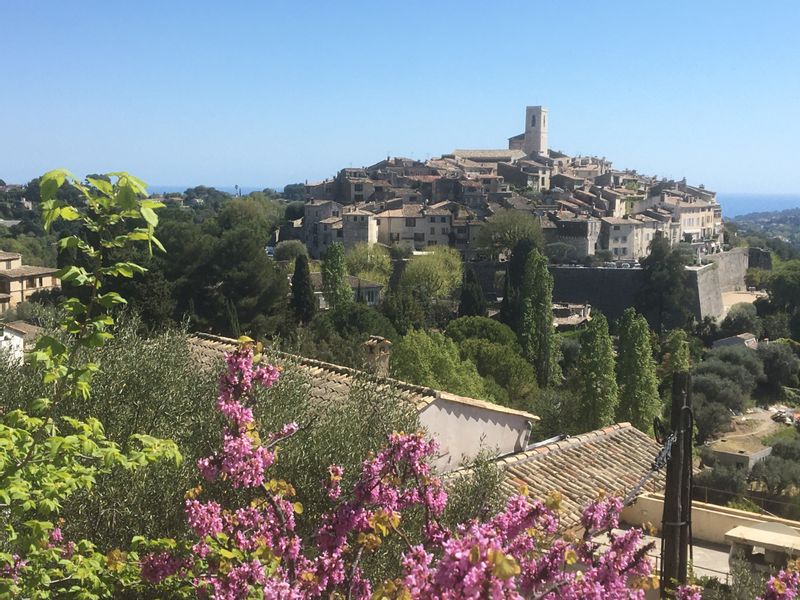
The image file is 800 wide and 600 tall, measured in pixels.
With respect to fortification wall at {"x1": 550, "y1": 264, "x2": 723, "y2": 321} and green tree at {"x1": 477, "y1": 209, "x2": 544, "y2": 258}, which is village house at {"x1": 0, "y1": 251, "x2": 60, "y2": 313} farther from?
fortification wall at {"x1": 550, "y1": 264, "x2": 723, "y2": 321}

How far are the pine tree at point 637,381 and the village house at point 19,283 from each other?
2670 cm

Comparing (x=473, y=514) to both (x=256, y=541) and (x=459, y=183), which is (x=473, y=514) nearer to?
(x=256, y=541)

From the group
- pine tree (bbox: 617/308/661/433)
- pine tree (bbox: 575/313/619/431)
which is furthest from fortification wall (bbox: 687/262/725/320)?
pine tree (bbox: 575/313/619/431)

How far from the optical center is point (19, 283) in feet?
142

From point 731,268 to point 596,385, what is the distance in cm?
4215

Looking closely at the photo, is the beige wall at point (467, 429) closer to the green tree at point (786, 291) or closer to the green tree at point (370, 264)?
the green tree at point (370, 264)

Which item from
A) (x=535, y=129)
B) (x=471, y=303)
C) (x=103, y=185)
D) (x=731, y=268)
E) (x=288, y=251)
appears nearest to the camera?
(x=103, y=185)

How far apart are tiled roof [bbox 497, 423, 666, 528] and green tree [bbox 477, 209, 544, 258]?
42.2 m

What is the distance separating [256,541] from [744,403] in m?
33.1

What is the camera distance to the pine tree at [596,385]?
24.8 metres

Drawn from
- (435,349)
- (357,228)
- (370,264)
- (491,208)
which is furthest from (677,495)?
(491,208)

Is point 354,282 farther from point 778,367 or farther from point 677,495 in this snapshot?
point 677,495

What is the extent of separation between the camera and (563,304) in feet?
169

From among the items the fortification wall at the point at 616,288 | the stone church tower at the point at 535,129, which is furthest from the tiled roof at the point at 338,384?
the stone church tower at the point at 535,129
